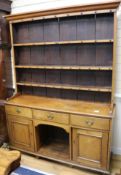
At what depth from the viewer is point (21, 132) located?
2.53 metres

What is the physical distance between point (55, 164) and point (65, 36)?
1774mm

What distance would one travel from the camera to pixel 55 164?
95.3 inches

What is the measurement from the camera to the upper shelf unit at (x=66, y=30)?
2162 millimetres

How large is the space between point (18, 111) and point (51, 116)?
0.51 metres

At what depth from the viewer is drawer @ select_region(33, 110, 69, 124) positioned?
7.20 feet

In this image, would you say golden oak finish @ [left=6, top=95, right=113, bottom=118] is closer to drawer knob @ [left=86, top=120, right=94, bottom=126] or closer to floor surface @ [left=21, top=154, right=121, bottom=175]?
drawer knob @ [left=86, top=120, right=94, bottom=126]

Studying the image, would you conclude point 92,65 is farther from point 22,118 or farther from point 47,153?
point 47,153

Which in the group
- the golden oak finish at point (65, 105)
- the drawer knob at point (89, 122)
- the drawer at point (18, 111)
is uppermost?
the golden oak finish at point (65, 105)

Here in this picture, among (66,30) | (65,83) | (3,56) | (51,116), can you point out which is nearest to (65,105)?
(51,116)

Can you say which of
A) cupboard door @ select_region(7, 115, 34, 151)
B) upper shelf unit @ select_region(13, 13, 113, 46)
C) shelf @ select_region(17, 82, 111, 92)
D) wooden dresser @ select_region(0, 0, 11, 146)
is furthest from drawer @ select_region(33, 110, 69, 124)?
upper shelf unit @ select_region(13, 13, 113, 46)

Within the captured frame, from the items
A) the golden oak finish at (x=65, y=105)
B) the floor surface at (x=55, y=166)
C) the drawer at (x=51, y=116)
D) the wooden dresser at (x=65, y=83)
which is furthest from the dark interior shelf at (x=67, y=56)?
the floor surface at (x=55, y=166)

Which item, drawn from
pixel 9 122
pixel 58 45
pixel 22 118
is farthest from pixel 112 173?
pixel 58 45

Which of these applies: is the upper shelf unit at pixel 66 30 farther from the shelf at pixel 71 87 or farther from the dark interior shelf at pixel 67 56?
the shelf at pixel 71 87

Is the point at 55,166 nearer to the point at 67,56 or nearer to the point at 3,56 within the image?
the point at 67,56
